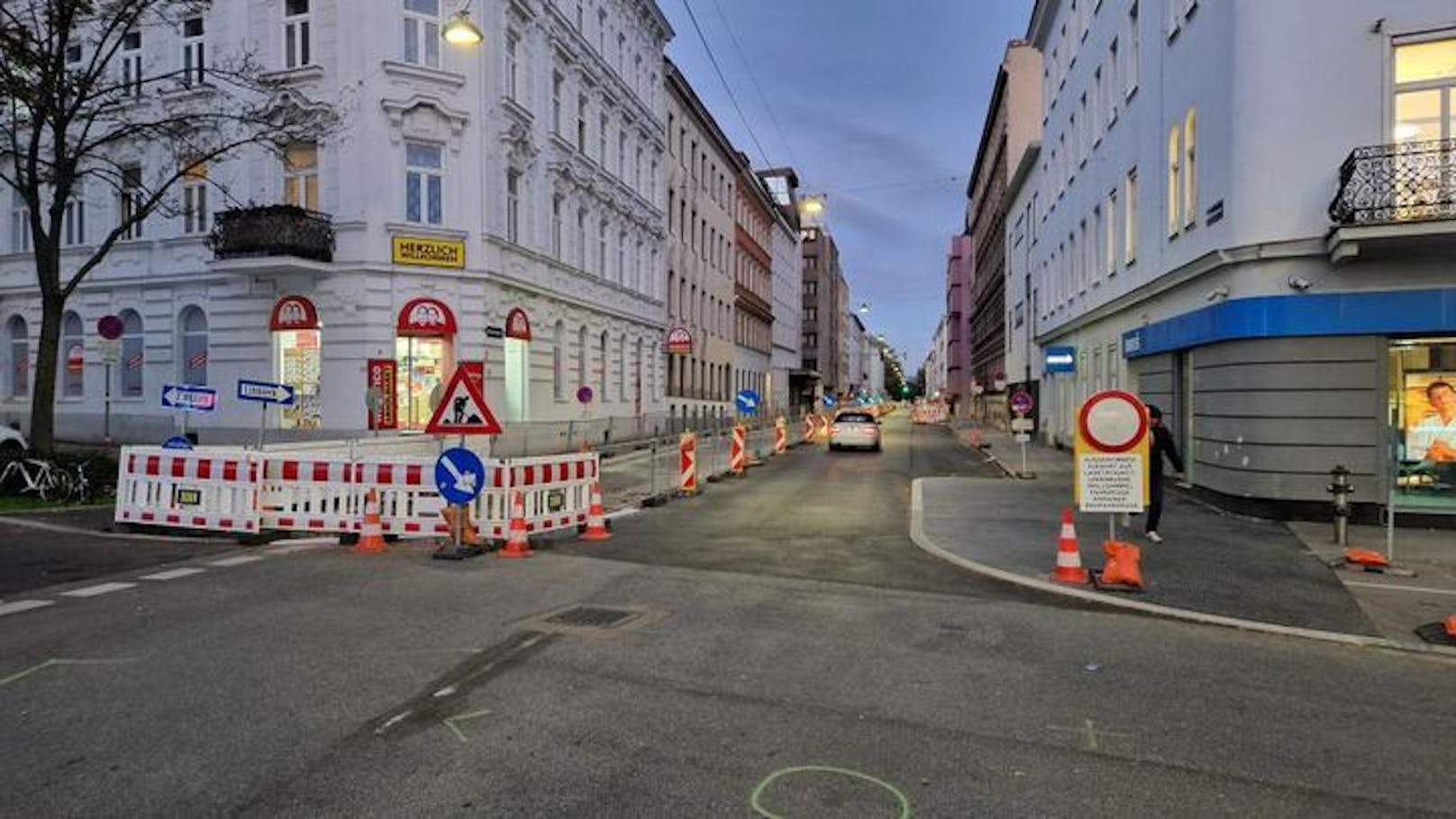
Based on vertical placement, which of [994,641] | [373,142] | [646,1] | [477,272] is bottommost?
[994,641]

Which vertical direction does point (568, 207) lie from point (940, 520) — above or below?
above

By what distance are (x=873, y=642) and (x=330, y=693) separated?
12.0ft

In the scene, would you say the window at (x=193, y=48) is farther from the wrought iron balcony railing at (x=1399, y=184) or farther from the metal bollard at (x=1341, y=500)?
the metal bollard at (x=1341, y=500)

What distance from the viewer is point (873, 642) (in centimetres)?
692

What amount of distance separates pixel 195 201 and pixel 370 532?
2010 cm

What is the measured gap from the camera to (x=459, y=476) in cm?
1092

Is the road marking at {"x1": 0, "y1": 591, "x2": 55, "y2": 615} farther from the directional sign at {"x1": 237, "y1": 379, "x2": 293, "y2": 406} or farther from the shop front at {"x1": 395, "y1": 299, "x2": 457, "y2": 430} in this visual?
the shop front at {"x1": 395, "y1": 299, "x2": 457, "y2": 430}

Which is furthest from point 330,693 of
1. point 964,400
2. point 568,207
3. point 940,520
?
point 964,400

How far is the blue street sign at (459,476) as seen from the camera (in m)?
10.9

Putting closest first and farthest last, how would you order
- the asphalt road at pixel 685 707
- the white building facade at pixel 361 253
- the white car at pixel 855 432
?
the asphalt road at pixel 685 707, the white building facade at pixel 361 253, the white car at pixel 855 432

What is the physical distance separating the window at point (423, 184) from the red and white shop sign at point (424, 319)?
2204 millimetres

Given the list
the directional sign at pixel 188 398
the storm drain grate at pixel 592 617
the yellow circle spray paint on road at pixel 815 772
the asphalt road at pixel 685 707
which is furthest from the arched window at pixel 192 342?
the yellow circle spray paint on road at pixel 815 772

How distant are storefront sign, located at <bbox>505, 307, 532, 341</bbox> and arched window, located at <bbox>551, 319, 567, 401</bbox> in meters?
2.89

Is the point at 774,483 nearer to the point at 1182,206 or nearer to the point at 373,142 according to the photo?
the point at 1182,206
